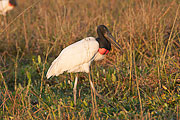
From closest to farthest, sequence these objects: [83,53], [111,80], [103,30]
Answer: [83,53] → [103,30] → [111,80]

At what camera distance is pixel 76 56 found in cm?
331

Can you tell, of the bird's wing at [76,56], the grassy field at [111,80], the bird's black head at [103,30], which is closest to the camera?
the grassy field at [111,80]

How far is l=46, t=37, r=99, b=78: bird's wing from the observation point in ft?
10.7

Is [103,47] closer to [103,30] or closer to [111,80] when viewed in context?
[103,30]

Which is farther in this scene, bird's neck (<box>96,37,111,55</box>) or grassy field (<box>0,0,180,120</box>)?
bird's neck (<box>96,37,111,55</box>)

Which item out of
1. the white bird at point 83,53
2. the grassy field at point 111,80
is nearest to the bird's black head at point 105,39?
the white bird at point 83,53

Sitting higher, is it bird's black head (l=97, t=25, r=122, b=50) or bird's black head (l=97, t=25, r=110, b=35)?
bird's black head (l=97, t=25, r=110, b=35)

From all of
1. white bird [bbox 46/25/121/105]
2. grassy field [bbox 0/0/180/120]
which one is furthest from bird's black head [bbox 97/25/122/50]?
grassy field [bbox 0/0/180/120]

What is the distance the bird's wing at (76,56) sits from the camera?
3268 millimetres

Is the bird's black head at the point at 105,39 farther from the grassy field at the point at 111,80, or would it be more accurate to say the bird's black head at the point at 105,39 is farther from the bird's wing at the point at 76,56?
the grassy field at the point at 111,80

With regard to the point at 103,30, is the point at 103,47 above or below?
below

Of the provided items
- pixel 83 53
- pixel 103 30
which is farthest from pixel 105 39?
pixel 83 53

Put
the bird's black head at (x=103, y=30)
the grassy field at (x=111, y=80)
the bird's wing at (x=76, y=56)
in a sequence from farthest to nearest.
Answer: the bird's black head at (x=103, y=30) → the bird's wing at (x=76, y=56) → the grassy field at (x=111, y=80)

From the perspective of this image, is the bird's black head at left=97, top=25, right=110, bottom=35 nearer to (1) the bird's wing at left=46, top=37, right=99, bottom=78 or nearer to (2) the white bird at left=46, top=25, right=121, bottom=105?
(2) the white bird at left=46, top=25, right=121, bottom=105
